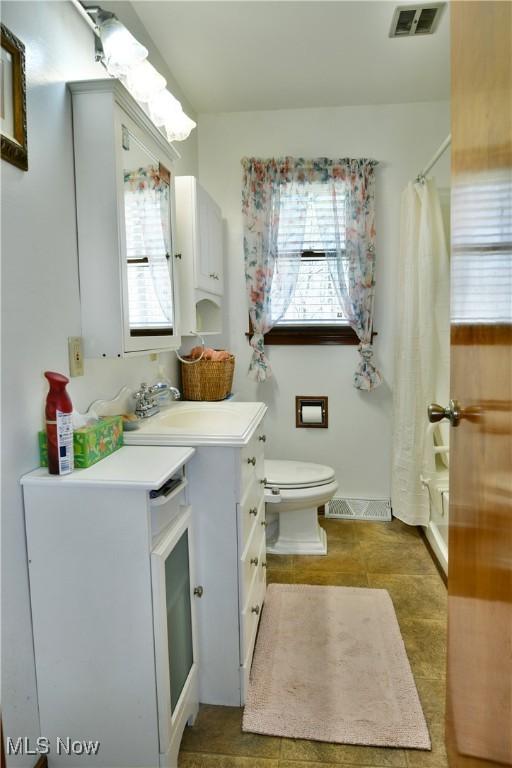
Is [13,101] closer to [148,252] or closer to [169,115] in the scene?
[148,252]

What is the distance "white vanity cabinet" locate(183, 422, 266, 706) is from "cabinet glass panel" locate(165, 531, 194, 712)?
9 centimetres

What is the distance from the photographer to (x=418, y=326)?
2.51 meters

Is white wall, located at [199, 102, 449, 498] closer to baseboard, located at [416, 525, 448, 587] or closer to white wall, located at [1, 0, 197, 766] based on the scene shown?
baseboard, located at [416, 525, 448, 587]

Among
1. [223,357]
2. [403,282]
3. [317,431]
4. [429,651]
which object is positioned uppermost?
[403,282]

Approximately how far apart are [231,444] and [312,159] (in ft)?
6.94

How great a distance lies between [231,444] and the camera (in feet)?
4.67

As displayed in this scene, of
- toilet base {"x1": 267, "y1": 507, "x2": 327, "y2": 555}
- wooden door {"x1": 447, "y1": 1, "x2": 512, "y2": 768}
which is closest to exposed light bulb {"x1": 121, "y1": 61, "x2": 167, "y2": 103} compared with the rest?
wooden door {"x1": 447, "y1": 1, "x2": 512, "y2": 768}

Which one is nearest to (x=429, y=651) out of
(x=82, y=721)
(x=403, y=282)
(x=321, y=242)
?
(x=82, y=721)

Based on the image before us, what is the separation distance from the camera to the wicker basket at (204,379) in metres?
2.39

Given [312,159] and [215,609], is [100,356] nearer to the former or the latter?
[215,609]

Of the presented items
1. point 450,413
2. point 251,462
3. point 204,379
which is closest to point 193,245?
point 204,379

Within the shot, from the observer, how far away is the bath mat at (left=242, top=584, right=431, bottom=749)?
1.41 m

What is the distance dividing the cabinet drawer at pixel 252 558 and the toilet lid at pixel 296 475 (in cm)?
45

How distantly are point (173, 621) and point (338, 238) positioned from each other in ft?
7.47
